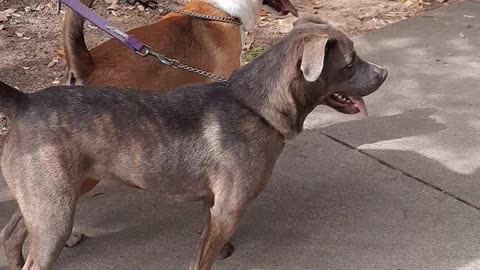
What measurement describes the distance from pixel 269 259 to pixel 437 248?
0.98 metres

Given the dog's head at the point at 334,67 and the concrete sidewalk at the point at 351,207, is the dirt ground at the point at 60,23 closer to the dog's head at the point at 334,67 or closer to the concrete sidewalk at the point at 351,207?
the concrete sidewalk at the point at 351,207

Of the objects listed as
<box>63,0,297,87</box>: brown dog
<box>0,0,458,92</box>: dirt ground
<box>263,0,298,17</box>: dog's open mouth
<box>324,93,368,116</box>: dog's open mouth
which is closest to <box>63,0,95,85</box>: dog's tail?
<box>63,0,297,87</box>: brown dog

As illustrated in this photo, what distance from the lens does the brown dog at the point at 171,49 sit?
14.1ft

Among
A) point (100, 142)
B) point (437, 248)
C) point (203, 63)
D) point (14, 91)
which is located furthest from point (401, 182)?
point (14, 91)

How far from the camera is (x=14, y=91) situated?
350cm

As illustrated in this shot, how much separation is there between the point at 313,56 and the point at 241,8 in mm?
1750

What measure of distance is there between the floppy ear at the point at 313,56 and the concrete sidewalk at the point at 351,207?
1.26 metres

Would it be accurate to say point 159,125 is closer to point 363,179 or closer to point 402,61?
point 363,179

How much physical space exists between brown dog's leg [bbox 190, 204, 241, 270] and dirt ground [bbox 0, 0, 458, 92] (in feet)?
9.42

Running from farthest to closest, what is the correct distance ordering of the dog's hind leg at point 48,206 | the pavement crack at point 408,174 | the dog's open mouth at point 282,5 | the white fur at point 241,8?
the dog's open mouth at point 282,5, the white fur at point 241,8, the pavement crack at point 408,174, the dog's hind leg at point 48,206

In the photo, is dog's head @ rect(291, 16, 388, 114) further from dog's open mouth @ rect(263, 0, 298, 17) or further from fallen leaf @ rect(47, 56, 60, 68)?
fallen leaf @ rect(47, 56, 60, 68)

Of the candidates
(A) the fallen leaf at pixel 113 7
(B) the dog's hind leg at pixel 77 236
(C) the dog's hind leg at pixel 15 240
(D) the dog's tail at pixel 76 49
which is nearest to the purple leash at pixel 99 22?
(D) the dog's tail at pixel 76 49

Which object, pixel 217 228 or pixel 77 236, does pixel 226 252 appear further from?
pixel 77 236

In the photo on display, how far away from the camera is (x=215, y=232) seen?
12.5ft
